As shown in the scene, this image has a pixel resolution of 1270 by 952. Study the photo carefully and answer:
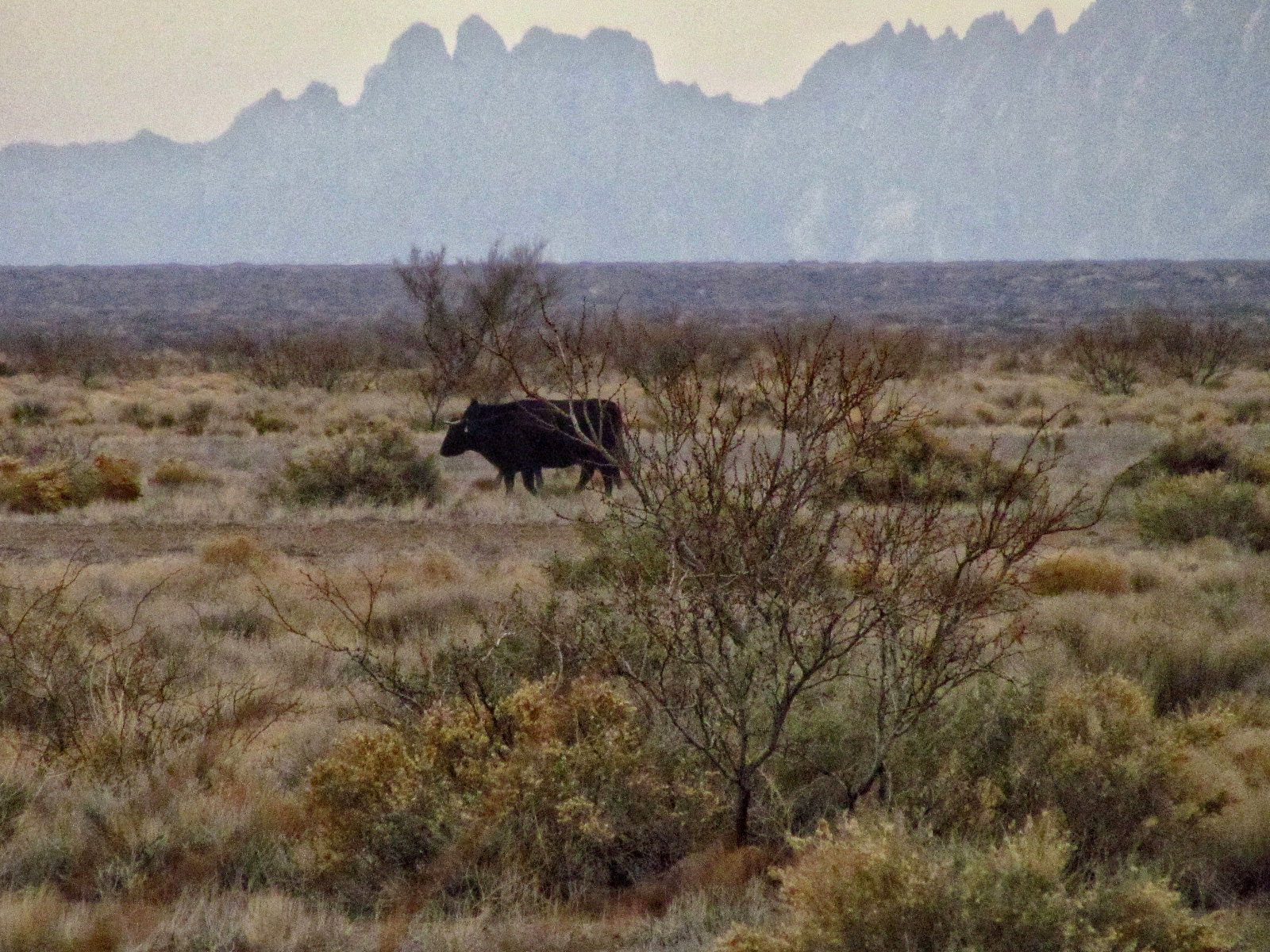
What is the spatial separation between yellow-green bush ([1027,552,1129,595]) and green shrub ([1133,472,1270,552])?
2459 millimetres

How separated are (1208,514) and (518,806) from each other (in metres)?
9.67

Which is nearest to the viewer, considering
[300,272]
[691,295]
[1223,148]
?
[691,295]

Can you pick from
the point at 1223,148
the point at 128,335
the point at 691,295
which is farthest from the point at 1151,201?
the point at 128,335

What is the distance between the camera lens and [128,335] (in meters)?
55.6

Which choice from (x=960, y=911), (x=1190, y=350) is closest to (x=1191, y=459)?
(x=960, y=911)

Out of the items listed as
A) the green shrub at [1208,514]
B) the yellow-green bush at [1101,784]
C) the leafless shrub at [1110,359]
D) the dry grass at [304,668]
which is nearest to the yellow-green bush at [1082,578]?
the dry grass at [304,668]

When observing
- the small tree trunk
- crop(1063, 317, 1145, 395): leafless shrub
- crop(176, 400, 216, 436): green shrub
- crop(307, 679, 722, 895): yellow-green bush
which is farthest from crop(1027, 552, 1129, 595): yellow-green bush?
crop(1063, 317, 1145, 395): leafless shrub

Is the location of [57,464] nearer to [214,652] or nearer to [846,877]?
[214,652]

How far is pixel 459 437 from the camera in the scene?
52.4ft

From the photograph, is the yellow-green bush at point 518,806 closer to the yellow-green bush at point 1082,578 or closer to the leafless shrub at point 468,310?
the yellow-green bush at point 1082,578

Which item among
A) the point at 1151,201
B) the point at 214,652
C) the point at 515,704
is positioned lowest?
the point at 214,652

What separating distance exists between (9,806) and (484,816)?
2130mm

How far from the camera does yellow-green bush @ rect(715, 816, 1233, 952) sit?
3223 mm

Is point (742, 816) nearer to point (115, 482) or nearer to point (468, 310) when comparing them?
point (115, 482)
